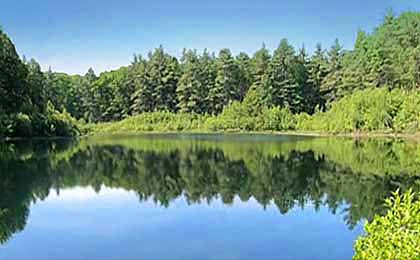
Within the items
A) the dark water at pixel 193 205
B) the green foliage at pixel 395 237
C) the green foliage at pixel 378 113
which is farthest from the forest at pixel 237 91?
the green foliage at pixel 395 237

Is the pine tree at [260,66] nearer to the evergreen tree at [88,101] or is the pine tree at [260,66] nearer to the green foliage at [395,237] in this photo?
the evergreen tree at [88,101]

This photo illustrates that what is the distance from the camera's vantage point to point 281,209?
1170 cm

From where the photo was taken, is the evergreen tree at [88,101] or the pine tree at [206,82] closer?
the pine tree at [206,82]

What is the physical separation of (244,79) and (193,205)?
56152mm

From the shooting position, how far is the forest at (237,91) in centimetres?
4338

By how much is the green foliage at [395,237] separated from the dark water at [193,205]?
170 inches

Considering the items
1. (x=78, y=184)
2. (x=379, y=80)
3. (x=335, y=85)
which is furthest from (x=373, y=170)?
(x=335, y=85)

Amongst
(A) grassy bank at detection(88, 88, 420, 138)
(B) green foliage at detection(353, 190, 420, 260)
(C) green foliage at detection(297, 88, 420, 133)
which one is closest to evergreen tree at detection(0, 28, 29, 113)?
(A) grassy bank at detection(88, 88, 420, 138)

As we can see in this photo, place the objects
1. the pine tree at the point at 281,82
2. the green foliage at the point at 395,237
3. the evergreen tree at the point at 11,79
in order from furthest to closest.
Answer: the pine tree at the point at 281,82, the evergreen tree at the point at 11,79, the green foliage at the point at 395,237

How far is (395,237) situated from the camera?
347 cm

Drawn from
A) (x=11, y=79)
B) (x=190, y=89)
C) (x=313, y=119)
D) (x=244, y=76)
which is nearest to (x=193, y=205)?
(x=11, y=79)

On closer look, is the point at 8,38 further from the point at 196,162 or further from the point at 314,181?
the point at 314,181

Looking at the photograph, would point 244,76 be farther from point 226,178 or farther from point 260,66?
point 226,178

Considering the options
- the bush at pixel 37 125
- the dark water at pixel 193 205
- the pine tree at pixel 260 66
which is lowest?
the dark water at pixel 193 205
